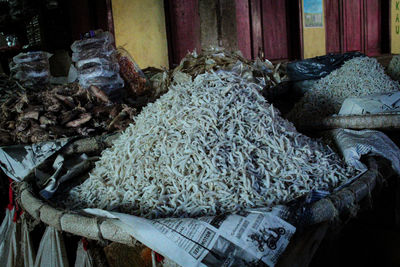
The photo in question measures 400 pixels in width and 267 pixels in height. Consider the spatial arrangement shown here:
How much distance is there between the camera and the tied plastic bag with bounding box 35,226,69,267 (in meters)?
1.31

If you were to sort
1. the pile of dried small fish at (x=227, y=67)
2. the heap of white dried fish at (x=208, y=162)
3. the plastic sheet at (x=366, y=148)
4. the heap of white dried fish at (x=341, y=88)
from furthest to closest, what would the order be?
the pile of dried small fish at (x=227, y=67) < the heap of white dried fish at (x=341, y=88) < the plastic sheet at (x=366, y=148) < the heap of white dried fish at (x=208, y=162)

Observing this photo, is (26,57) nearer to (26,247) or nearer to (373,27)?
(26,247)

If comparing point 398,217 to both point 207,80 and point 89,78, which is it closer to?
point 207,80

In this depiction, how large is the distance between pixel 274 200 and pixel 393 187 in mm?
1123

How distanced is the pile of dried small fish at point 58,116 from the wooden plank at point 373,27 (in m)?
6.91

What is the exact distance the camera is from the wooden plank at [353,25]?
252 inches

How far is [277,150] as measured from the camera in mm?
1282

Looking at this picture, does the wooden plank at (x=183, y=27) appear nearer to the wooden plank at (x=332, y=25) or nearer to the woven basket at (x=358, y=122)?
the woven basket at (x=358, y=122)

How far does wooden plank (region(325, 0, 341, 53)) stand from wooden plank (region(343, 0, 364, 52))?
24cm

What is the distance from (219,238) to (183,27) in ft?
12.9

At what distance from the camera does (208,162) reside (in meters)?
1.16

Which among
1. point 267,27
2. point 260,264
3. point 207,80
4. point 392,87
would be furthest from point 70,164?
point 267,27

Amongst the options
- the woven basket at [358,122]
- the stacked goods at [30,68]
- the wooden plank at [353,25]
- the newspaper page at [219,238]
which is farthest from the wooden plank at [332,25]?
the newspaper page at [219,238]

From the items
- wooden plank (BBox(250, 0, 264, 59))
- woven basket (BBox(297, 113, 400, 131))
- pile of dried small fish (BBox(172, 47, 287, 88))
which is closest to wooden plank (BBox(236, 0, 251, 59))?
wooden plank (BBox(250, 0, 264, 59))
